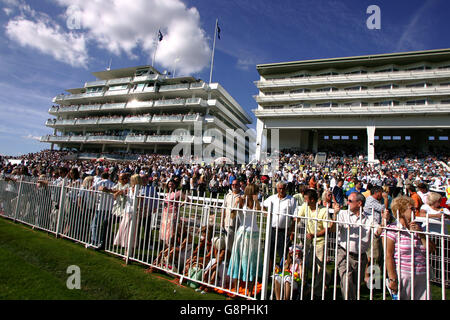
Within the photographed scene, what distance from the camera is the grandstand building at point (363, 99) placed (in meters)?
27.4

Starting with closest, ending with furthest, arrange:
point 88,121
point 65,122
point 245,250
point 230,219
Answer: point 245,250 < point 230,219 < point 88,121 < point 65,122

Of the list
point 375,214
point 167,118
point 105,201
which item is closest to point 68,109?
point 167,118

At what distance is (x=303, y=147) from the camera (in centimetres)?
3644

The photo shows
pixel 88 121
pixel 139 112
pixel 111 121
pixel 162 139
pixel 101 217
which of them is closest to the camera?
pixel 101 217

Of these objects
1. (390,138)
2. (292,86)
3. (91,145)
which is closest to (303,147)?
(292,86)

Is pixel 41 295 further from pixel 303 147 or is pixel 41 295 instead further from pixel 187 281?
pixel 303 147

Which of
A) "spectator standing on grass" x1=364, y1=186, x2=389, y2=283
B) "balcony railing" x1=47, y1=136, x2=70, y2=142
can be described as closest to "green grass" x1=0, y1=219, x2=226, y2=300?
"spectator standing on grass" x1=364, y1=186, x2=389, y2=283

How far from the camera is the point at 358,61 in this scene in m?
30.3

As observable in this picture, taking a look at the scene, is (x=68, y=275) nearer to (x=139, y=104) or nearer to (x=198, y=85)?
(x=198, y=85)

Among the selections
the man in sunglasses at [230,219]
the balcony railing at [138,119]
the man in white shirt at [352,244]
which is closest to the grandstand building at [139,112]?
the balcony railing at [138,119]

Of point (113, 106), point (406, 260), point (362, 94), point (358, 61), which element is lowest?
point (406, 260)

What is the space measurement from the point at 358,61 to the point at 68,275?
37026 millimetres

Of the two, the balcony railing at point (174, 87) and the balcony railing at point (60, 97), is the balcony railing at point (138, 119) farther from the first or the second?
the balcony railing at point (60, 97)

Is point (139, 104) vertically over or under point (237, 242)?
over
